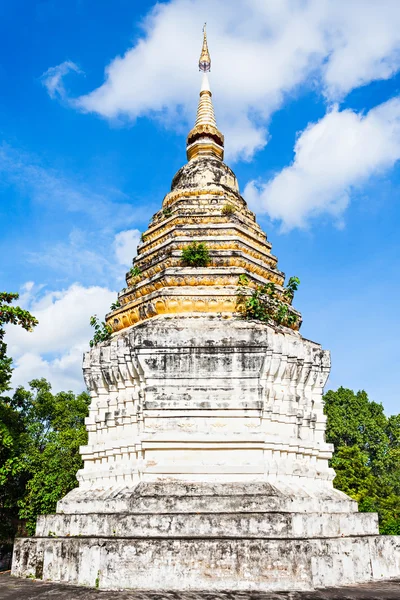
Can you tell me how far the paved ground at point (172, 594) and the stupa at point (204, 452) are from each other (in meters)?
0.22

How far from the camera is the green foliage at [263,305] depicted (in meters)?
12.0

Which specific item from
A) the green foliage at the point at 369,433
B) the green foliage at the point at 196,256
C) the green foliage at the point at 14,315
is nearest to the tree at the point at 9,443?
the green foliage at the point at 14,315

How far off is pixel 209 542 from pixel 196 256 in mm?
6582

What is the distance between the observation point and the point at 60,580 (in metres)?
9.27

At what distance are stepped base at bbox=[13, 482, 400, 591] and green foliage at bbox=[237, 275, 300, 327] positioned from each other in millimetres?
3715

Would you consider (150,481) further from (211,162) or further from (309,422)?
(211,162)

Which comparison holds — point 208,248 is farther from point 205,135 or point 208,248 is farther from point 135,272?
point 205,135

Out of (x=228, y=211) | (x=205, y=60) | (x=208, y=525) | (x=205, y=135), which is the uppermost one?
(x=205, y=60)

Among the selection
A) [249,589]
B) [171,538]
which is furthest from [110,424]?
[249,589]

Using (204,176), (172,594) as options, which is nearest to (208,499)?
(172,594)

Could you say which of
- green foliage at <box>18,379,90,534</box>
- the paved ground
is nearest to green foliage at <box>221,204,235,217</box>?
the paved ground

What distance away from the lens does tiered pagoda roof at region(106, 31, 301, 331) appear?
12438 millimetres

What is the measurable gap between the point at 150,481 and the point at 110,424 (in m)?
2.33

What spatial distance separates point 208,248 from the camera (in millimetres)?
13398
